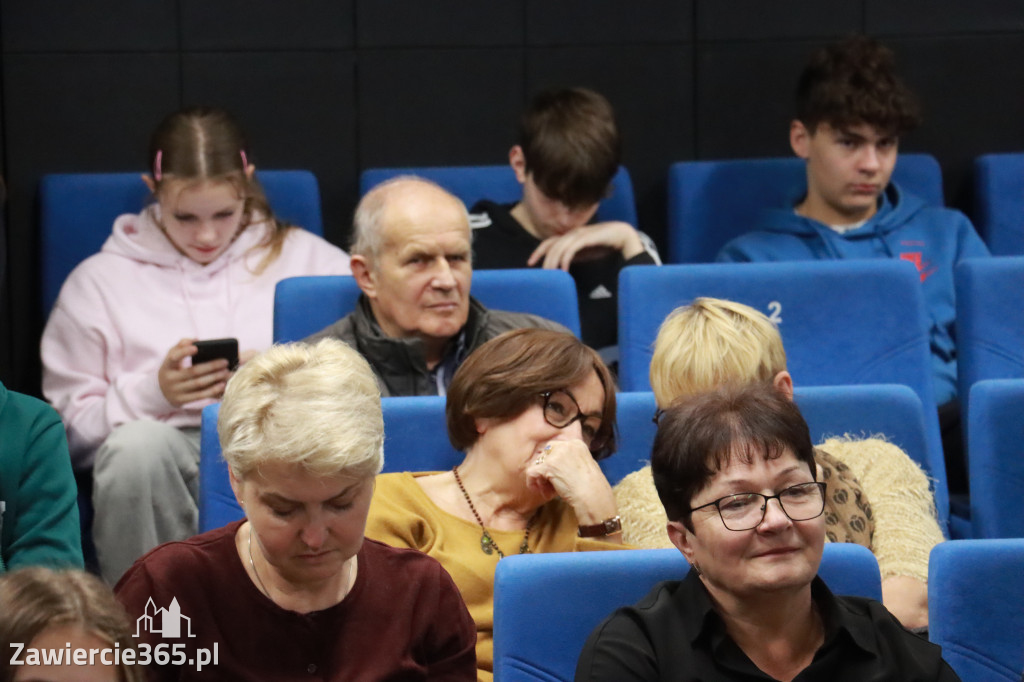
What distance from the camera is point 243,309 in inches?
122

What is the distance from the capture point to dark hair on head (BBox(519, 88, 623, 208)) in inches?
124

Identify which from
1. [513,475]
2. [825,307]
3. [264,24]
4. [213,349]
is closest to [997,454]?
[825,307]

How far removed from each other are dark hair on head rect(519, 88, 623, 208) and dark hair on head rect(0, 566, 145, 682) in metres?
2.04

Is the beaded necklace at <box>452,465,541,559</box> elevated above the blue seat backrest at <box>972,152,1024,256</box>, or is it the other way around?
the blue seat backrest at <box>972,152,1024,256</box>


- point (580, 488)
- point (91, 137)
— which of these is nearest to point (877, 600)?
point (580, 488)

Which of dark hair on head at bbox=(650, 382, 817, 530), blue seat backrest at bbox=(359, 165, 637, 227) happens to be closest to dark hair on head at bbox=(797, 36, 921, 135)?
blue seat backrest at bbox=(359, 165, 637, 227)

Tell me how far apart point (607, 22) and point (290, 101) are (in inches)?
35.6

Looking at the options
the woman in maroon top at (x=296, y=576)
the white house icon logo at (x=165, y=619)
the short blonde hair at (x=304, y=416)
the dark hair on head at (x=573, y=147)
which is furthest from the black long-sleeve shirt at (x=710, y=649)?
the dark hair on head at (x=573, y=147)

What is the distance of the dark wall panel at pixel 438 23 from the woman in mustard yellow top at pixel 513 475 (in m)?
1.86

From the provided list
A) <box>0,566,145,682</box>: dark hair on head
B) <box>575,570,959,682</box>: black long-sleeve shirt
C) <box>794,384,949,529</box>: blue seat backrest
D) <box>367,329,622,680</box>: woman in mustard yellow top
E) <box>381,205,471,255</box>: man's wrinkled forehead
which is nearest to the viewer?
<box>0,566,145,682</box>: dark hair on head

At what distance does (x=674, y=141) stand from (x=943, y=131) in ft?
2.52

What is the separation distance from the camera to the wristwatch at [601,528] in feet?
6.42

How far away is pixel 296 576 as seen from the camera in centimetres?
161
